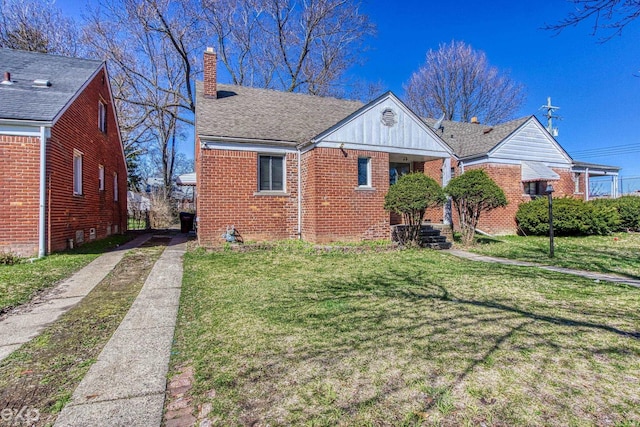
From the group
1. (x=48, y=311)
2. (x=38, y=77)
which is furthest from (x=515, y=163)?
(x=38, y=77)

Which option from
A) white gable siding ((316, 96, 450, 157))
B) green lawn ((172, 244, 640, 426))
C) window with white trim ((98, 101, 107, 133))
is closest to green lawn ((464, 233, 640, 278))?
green lawn ((172, 244, 640, 426))

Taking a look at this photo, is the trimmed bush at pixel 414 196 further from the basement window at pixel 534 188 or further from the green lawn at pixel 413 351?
the basement window at pixel 534 188

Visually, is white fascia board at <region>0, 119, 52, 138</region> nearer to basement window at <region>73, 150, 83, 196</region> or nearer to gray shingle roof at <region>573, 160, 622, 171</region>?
basement window at <region>73, 150, 83, 196</region>

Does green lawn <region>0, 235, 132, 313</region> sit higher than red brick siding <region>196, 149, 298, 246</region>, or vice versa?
red brick siding <region>196, 149, 298, 246</region>

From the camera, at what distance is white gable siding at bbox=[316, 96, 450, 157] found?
34.7 ft

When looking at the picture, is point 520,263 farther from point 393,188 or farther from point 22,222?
point 22,222

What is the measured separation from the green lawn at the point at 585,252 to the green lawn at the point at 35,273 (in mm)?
10658

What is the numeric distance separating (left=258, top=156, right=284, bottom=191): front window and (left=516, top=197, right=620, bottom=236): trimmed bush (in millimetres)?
10960

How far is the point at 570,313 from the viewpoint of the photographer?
4.19 meters

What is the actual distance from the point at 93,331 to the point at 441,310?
4271 mm

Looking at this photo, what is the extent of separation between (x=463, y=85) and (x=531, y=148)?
1625 centimetres

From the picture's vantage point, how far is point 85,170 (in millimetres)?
11336

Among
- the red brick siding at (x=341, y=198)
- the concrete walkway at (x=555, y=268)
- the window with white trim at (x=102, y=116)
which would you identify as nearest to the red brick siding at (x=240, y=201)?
the red brick siding at (x=341, y=198)

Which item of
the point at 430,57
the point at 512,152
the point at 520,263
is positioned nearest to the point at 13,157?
the point at 520,263
